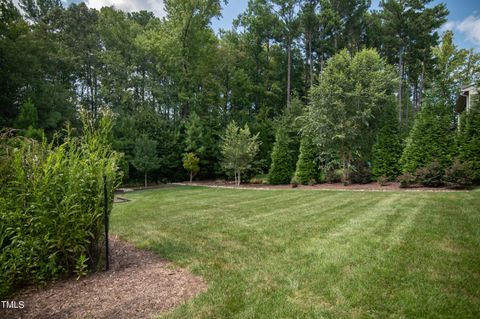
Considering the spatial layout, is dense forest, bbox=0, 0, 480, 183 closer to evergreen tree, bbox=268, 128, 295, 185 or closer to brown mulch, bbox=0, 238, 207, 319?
evergreen tree, bbox=268, 128, 295, 185

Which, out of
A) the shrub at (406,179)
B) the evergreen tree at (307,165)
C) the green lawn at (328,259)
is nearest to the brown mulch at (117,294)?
the green lawn at (328,259)

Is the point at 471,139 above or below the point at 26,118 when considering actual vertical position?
below

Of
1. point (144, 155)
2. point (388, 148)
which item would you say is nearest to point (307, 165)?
point (388, 148)

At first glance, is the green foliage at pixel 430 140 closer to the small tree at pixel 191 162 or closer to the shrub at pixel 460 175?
the shrub at pixel 460 175

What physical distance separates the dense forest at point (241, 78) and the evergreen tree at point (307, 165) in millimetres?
59

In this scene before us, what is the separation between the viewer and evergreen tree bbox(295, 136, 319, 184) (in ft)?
49.7

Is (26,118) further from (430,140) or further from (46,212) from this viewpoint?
(430,140)

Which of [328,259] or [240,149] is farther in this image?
[240,149]

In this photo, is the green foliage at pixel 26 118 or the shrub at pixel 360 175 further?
the shrub at pixel 360 175

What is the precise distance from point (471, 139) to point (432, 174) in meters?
2.22

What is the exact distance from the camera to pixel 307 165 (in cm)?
1524

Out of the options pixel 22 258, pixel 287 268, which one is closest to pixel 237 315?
pixel 287 268

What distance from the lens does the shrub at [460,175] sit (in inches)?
395

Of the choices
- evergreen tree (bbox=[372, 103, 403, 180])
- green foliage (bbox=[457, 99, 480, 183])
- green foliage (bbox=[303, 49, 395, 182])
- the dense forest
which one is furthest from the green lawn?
the dense forest
